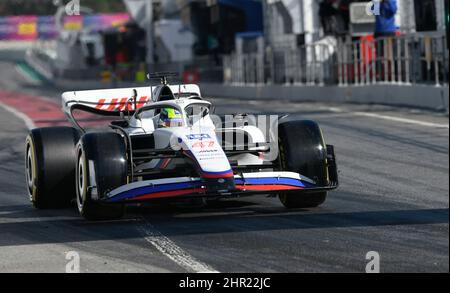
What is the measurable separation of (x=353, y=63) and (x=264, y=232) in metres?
21.5

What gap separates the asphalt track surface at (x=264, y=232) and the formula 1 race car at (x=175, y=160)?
0.80 feet

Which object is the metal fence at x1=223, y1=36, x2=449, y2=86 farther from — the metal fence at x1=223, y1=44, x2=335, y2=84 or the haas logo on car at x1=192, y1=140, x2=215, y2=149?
the haas logo on car at x1=192, y1=140, x2=215, y2=149

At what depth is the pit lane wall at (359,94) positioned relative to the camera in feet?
82.4

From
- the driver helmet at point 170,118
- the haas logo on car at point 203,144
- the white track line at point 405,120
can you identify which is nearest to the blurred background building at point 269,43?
the white track line at point 405,120

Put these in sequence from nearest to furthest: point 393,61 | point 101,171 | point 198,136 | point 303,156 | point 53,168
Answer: point 101,171
point 198,136
point 303,156
point 53,168
point 393,61

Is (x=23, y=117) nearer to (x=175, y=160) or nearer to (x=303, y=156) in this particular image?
(x=175, y=160)

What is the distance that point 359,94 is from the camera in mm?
30203

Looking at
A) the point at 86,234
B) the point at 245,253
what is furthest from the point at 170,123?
the point at 245,253

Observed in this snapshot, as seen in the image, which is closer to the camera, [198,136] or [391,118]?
[198,136]

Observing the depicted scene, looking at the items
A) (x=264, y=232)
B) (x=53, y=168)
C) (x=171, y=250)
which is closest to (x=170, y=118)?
(x=53, y=168)

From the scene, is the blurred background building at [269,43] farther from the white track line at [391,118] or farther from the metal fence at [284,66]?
the white track line at [391,118]

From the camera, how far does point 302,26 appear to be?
137ft

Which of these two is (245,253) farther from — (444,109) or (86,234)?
(444,109)
